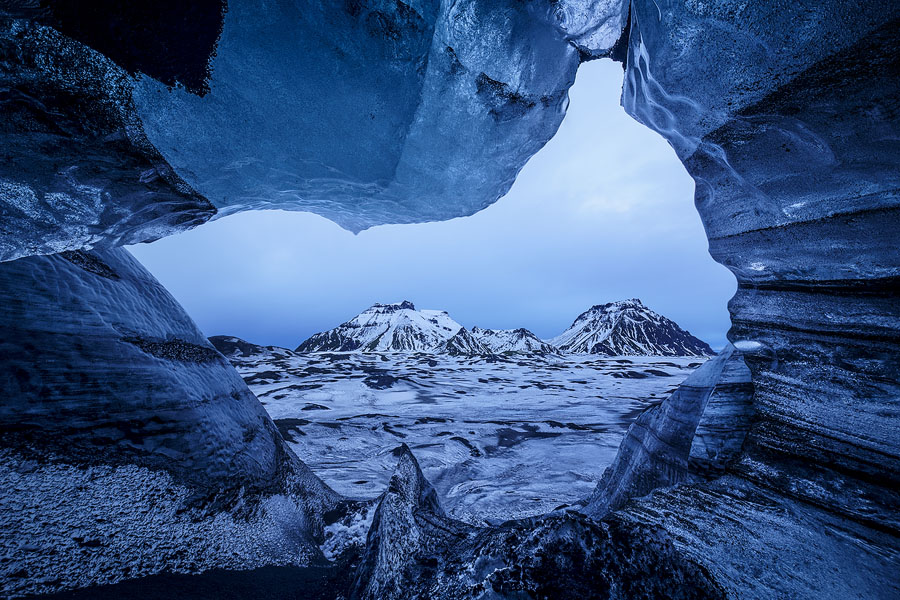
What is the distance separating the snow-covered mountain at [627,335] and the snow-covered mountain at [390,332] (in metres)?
17.7

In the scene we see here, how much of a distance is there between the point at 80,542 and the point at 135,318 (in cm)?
121

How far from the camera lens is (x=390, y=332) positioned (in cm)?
5703

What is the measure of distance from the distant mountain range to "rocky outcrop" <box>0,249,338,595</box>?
25523 mm

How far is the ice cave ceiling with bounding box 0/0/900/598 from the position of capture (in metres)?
1.29

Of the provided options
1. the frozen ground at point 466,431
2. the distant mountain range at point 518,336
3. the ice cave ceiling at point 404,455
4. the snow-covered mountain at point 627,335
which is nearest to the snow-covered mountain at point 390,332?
the distant mountain range at point 518,336

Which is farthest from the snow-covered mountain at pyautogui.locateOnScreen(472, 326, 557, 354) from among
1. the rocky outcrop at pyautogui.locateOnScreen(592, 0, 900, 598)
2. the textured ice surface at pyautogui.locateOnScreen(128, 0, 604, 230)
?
the rocky outcrop at pyautogui.locateOnScreen(592, 0, 900, 598)

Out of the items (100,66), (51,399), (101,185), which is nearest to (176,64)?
(100,66)

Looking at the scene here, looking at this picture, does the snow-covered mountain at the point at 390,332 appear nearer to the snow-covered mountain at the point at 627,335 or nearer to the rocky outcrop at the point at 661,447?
the snow-covered mountain at the point at 627,335

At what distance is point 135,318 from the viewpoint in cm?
209

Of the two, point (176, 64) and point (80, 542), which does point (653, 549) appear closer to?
point (80, 542)

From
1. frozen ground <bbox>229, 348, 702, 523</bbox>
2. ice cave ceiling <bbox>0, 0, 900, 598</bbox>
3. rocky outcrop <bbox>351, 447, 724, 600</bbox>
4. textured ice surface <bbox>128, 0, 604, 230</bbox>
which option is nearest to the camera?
rocky outcrop <bbox>351, 447, 724, 600</bbox>

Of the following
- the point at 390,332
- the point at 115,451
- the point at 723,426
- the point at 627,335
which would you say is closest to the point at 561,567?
the point at 723,426

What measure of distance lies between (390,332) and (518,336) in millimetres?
26115

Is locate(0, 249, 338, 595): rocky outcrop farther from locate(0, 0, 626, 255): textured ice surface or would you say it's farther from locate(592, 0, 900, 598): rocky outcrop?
locate(592, 0, 900, 598): rocky outcrop
